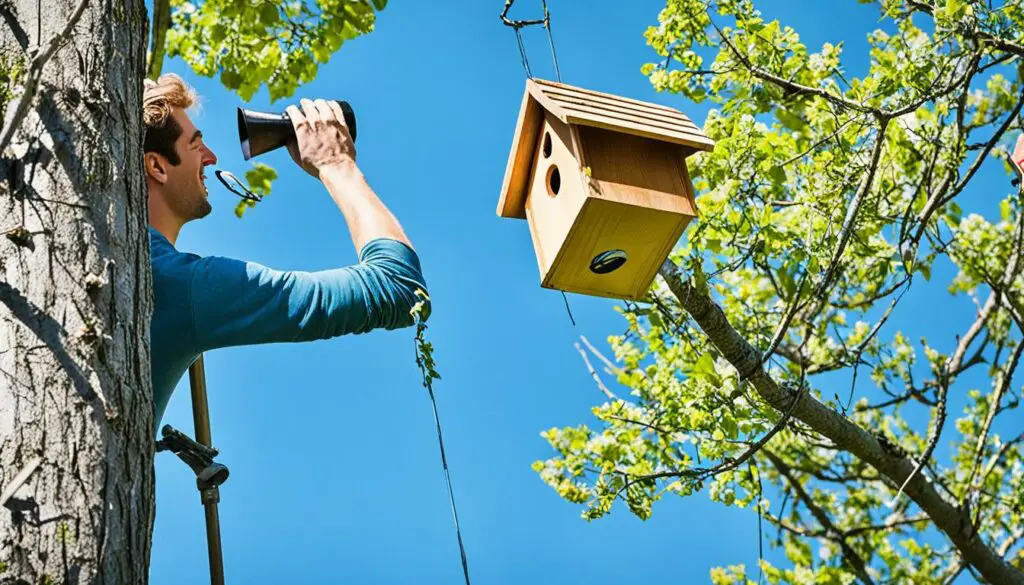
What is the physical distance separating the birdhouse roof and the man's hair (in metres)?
1.01

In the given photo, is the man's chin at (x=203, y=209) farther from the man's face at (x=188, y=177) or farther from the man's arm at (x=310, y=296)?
the man's arm at (x=310, y=296)

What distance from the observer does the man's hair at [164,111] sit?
263 cm

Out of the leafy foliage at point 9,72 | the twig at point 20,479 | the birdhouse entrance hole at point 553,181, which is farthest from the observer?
the birdhouse entrance hole at point 553,181

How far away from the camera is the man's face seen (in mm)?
2584

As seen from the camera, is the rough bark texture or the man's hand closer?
the man's hand

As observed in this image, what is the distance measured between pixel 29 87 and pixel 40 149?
0.35 metres

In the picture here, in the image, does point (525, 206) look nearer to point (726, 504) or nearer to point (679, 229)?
point (679, 229)

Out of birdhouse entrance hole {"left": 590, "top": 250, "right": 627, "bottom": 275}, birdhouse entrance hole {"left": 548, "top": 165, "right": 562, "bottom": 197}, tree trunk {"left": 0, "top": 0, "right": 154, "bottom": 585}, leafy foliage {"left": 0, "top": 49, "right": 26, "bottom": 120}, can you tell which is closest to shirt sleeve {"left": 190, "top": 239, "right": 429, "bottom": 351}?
tree trunk {"left": 0, "top": 0, "right": 154, "bottom": 585}

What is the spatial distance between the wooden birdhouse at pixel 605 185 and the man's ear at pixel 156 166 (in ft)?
3.62

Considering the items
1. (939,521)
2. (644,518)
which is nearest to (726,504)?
(644,518)

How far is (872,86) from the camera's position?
4.52 meters

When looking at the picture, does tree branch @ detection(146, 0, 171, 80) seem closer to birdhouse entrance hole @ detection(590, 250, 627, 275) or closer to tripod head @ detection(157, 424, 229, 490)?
birdhouse entrance hole @ detection(590, 250, 627, 275)

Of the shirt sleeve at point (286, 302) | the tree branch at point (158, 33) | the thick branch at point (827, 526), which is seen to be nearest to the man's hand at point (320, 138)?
the shirt sleeve at point (286, 302)

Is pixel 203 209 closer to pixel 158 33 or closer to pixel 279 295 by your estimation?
pixel 279 295
